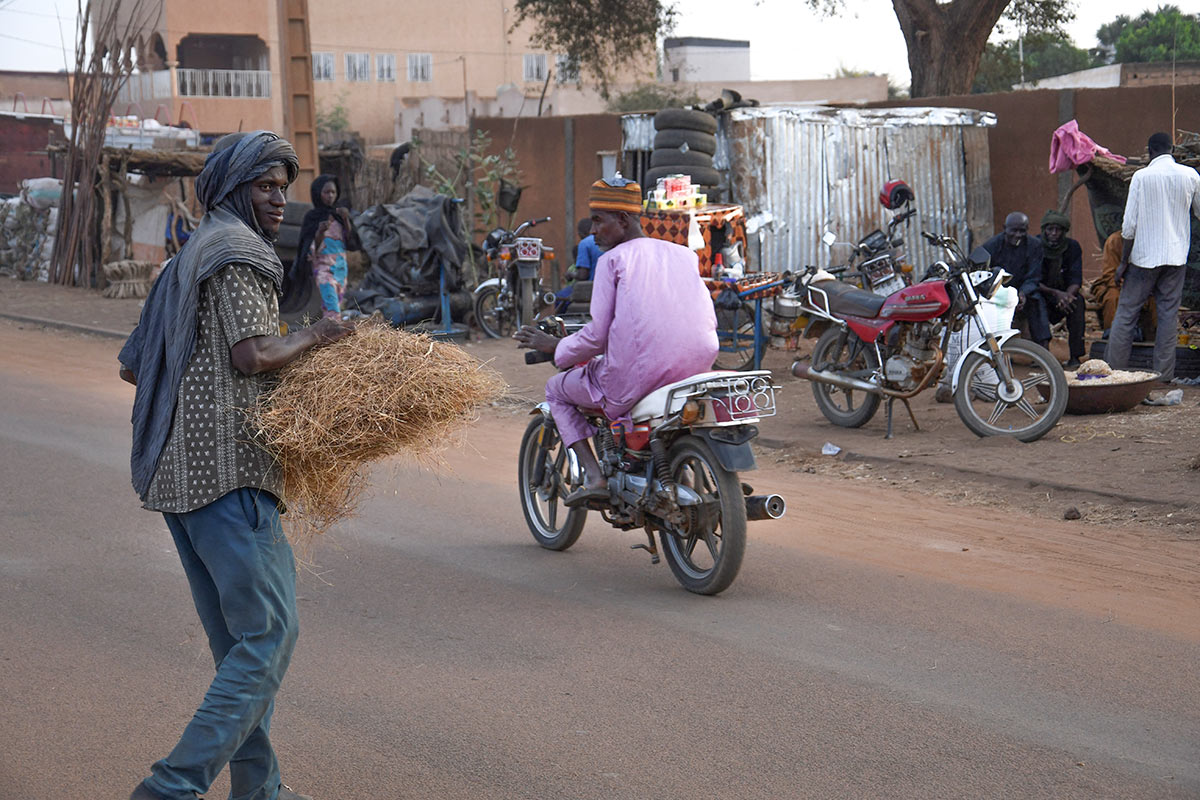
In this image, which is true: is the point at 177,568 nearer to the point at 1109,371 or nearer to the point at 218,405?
the point at 218,405

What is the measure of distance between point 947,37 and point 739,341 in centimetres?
930

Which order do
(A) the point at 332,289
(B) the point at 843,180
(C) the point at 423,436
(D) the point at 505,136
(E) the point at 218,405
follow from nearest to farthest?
(E) the point at 218,405 → (C) the point at 423,436 → (A) the point at 332,289 → (B) the point at 843,180 → (D) the point at 505,136

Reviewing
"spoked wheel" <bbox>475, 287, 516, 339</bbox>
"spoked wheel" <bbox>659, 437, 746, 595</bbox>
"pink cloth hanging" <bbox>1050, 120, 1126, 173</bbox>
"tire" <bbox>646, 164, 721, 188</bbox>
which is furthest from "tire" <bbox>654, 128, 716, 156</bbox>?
"spoked wheel" <bbox>659, 437, 746, 595</bbox>

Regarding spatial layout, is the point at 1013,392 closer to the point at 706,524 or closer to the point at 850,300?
the point at 850,300

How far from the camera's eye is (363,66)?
5369cm

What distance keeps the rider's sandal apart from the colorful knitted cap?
138 cm

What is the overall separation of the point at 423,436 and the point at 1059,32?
2295 centimetres

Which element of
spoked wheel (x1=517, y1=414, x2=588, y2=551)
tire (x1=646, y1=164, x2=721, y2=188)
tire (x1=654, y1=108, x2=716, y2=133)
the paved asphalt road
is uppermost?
tire (x1=654, y1=108, x2=716, y2=133)

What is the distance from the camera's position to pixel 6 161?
124ft

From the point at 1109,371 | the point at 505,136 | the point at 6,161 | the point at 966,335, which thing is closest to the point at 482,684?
the point at 966,335

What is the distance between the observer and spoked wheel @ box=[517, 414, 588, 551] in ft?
22.1

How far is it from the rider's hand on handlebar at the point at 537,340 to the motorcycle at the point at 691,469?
0.13m

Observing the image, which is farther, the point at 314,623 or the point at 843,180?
the point at 843,180

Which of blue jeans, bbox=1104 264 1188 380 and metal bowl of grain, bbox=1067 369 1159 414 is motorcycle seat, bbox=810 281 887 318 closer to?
metal bowl of grain, bbox=1067 369 1159 414
